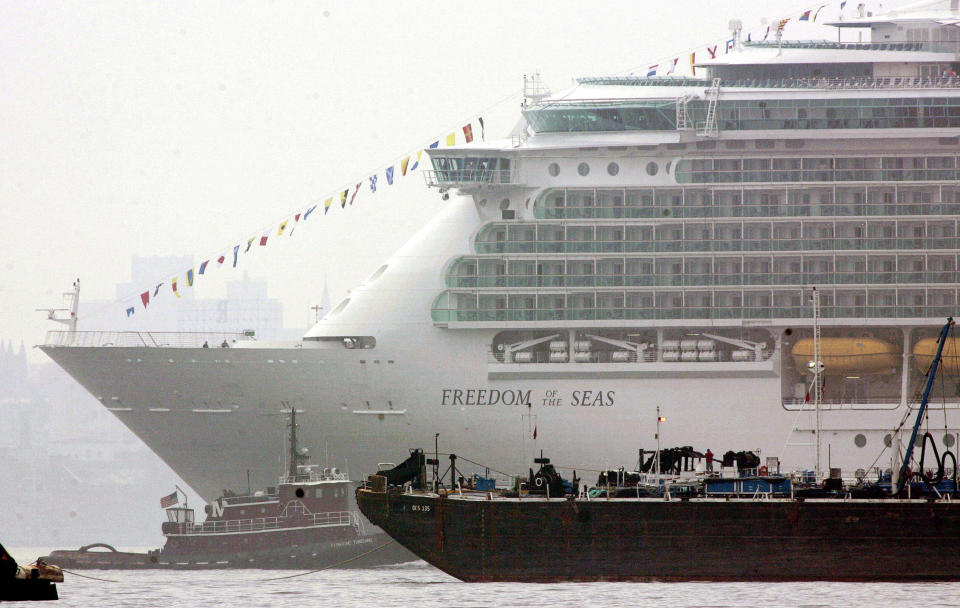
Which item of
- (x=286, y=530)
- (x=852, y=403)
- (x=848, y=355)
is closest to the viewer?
(x=848, y=355)

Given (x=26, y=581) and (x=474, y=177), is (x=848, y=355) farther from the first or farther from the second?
(x=26, y=581)

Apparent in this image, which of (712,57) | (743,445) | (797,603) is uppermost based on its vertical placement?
(712,57)

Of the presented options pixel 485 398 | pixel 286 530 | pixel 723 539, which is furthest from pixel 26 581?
pixel 723 539

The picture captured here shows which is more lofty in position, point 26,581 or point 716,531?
point 716,531

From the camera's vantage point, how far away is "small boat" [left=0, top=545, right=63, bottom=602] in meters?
49.0

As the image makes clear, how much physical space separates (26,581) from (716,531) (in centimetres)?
1911

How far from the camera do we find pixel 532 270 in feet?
211

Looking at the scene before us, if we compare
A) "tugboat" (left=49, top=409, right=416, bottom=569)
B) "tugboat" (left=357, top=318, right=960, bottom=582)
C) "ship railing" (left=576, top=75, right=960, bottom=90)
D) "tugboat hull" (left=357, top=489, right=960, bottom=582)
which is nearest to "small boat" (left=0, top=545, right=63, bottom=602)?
"tugboat" (left=357, top=318, right=960, bottom=582)

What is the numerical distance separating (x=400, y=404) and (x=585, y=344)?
649cm

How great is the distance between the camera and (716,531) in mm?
54438

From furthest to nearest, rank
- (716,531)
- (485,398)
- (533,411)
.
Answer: (485,398), (533,411), (716,531)

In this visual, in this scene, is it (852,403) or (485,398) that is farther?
(852,403)

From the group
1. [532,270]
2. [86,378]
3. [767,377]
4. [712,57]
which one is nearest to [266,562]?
[86,378]

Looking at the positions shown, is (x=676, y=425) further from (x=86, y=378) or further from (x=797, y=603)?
(x=86, y=378)
